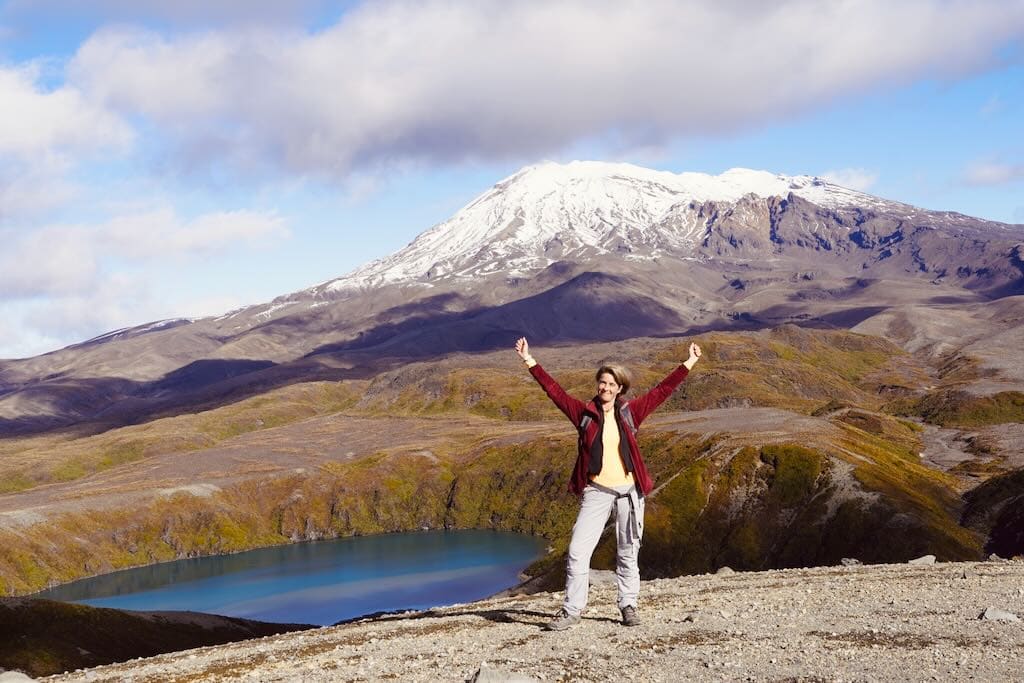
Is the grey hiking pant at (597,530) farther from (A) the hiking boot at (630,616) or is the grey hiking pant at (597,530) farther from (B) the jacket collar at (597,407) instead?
(B) the jacket collar at (597,407)

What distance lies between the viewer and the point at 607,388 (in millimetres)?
18750

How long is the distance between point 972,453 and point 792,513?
80.2m

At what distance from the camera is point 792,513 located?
103500mm

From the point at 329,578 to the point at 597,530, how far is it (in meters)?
121

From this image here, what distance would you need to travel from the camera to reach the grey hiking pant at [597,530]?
19141 mm

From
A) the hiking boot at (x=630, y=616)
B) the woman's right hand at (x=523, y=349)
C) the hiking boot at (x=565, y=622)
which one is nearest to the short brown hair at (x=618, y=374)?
the woman's right hand at (x=523, y=349)

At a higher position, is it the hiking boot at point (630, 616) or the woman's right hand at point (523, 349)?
the woman's right hand at point (523, 349)

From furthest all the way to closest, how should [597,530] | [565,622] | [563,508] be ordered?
[563,508] < [565,622] < [597,530]

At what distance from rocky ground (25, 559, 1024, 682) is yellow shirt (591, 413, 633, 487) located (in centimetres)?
331

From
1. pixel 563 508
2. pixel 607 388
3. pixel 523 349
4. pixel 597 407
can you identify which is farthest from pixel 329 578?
pixel 607 388

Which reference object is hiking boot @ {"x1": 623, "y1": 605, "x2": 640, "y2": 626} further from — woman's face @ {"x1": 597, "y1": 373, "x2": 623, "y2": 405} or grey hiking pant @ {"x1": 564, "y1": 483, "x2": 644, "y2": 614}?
woman's face @ {"x1": 597, "y1": 373, "x2": 623, "y2": 405}

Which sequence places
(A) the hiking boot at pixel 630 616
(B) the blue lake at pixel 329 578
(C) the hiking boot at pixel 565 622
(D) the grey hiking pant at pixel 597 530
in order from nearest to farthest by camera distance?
(D) the grey hiking pant at pixel 597 530 → (C) the hiking boot at pixel 565 622 → (A) the hiking boot at pixel 630 616 → (B) the blue lake at pixel 329 578

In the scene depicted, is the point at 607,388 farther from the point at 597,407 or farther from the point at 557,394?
the point at 557,394

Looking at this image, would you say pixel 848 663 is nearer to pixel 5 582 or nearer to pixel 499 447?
pixel 5 582
